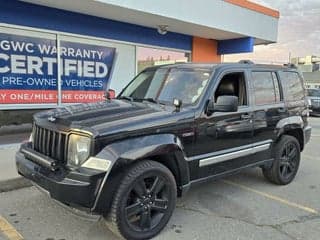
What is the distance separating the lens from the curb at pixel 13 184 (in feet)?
17.4

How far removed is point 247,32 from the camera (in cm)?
1255

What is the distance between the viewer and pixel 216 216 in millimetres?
4574

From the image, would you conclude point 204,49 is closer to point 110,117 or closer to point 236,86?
point 236,86

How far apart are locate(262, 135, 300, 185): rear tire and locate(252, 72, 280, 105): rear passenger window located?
0.74 metres

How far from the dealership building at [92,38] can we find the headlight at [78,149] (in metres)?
5.43

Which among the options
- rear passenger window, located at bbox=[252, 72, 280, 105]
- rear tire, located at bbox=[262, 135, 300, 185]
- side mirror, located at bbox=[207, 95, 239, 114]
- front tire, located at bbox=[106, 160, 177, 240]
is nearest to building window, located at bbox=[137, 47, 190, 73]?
rear passenger window, located at bbox=[252, 72, 280, 105]

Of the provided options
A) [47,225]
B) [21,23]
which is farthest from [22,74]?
[47,225]

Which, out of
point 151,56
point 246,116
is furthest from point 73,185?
point 151,56

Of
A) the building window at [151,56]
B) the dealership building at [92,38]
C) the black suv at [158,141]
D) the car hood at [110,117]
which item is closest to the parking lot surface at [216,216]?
the black suv at [158,141]

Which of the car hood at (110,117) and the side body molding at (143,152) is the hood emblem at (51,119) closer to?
the car hood at (110,117)

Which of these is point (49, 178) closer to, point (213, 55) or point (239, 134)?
point (239, 134)

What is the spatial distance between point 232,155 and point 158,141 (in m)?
1.43

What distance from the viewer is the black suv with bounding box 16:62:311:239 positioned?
351cm

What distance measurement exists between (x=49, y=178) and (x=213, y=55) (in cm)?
1144
